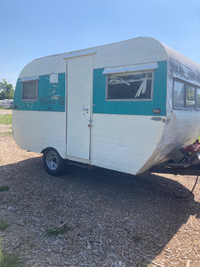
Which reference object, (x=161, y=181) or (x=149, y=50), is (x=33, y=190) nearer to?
(x=161, y=181)

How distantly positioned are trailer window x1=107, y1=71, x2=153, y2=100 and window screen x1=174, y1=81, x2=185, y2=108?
0.51 meters

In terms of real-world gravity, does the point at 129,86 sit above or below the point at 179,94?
above

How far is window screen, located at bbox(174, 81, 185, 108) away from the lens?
14.3ft

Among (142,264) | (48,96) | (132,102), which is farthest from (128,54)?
(142,264)

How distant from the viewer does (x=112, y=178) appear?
614 centimetres

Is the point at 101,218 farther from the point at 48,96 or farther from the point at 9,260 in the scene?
the point at 48,96

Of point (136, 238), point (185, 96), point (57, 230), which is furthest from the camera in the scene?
point (185, 96)

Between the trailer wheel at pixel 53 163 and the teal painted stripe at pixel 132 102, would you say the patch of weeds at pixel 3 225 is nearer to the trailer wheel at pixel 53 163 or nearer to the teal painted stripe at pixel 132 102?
the trailer wheel at pixel 53 163

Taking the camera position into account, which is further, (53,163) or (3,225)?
(53,163)

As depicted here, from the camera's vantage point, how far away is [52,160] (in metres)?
6.34

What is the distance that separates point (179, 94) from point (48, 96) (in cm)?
328

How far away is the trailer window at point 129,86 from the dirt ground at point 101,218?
1.59 metres

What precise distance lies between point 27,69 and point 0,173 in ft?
9.63

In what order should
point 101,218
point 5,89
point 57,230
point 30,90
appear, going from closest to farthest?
point 57,230 → point 101,218 → point 30,90 → point 5,89
